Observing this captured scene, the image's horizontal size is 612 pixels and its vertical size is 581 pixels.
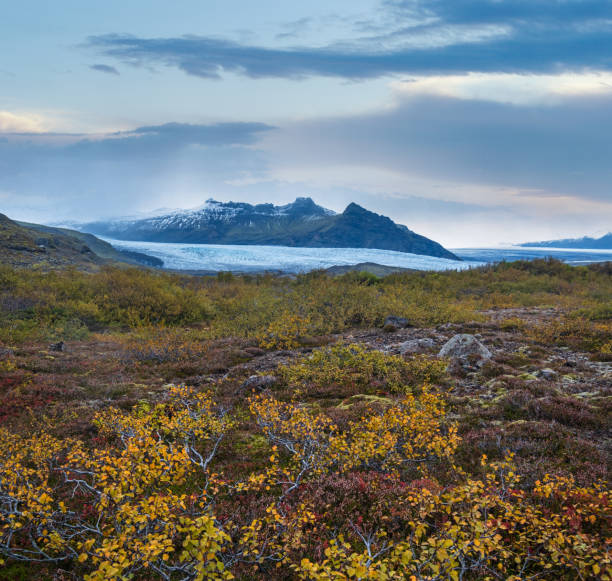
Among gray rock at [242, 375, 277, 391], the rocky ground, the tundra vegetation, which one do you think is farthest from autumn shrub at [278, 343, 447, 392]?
the rocky ground

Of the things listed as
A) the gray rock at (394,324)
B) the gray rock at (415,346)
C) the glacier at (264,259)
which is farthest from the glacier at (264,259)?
the gray rock at (415,346)

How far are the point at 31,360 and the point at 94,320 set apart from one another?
488 inches

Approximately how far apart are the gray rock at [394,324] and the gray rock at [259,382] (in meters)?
10.1

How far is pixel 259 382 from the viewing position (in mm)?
12328

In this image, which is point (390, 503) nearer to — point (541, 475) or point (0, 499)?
point (541, 475)

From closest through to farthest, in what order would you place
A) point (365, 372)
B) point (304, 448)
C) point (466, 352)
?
point (304, 448), point (365, 372), point (466, 352)

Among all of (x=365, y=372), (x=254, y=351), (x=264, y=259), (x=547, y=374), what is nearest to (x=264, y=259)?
(x=264, y=259)

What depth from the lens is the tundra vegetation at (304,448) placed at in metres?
4.62

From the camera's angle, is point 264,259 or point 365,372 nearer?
point 365,372

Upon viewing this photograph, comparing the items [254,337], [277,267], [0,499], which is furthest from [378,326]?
[277,267]

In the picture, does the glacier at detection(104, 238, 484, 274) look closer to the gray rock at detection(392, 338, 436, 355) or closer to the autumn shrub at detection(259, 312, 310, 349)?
the autumn shrub at detection(259, 312, 310, 349)

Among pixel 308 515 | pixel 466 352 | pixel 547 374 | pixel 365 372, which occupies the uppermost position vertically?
pixel 466 352

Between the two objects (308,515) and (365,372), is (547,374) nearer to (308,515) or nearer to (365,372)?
(365,372)

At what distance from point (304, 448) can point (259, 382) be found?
5.72m
